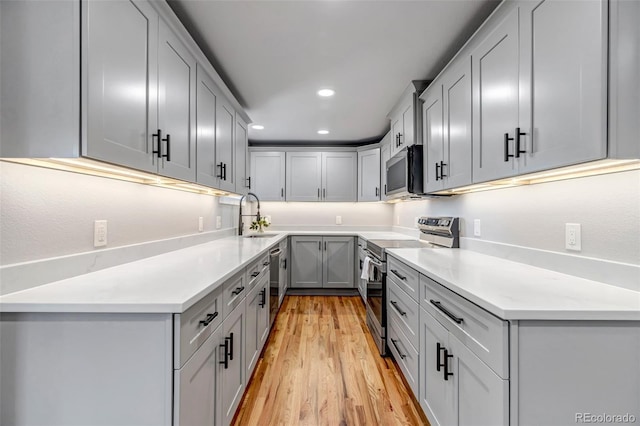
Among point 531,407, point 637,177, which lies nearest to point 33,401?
point 531,407

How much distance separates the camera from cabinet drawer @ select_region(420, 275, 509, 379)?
963 millimetres

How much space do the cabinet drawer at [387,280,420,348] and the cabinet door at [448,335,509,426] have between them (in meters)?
0.43

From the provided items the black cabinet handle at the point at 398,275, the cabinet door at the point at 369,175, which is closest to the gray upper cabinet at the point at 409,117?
the cabinet door at the point at 369,175

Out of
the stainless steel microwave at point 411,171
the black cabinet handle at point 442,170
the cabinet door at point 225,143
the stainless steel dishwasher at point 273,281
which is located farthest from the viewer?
the stainless steel dishwasher at point 273,281

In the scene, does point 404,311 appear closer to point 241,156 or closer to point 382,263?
point 382,263

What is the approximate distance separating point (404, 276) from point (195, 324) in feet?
4.40

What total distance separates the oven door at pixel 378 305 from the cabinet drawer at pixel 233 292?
118 cm

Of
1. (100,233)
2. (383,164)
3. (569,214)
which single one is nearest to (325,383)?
(100,233)

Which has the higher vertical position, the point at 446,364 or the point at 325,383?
the point at 446,364

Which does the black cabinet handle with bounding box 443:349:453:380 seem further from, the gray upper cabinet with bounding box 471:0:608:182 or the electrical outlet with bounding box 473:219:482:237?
the electrical outlet with bounding box 473:219:482:237

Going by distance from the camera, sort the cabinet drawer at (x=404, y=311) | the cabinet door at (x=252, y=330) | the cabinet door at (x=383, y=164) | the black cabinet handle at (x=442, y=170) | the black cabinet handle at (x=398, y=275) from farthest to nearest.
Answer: the cabinet door at (x=383, y=164), the black cabinet handle at (x=442, y=170), the black cabinet handle at (x=398, y=275), the cabinet door at (x=252, y=330), the cabinet drawer at (x=404, y=311)

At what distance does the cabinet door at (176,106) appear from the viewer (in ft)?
4.93

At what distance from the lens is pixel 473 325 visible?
113cm

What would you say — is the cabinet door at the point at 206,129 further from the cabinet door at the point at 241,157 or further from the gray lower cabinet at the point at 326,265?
the gray lower cabinet at the point at 326,265
